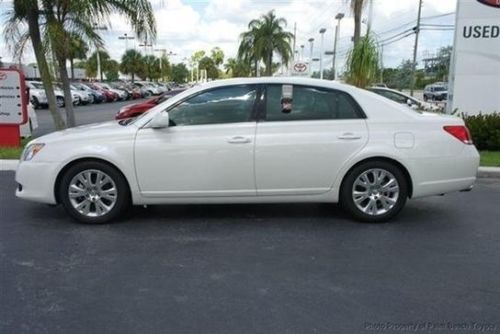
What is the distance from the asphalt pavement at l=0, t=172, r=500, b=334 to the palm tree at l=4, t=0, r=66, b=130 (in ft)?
17.6

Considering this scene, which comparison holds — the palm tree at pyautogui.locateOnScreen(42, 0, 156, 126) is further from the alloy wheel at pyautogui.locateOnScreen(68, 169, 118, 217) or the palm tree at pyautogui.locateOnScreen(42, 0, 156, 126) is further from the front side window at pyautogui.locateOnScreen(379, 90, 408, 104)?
the front side window at pyautogui.locateOnScreen(379, 90, 408, 104)

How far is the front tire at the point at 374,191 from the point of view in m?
5.28

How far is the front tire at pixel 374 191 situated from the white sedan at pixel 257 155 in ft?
0.04

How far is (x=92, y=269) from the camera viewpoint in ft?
13.4

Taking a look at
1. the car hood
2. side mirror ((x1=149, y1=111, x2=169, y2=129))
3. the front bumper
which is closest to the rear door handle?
side mirror ((x1=149, y1=111, x2=169, y2=129))

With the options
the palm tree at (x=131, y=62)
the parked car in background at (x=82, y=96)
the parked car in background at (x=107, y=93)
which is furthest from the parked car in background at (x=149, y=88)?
the parked car in background at (x=82, y=96)

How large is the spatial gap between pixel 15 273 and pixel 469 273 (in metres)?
3.71

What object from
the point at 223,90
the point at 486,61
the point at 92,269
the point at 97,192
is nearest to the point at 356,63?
the point at 486,61

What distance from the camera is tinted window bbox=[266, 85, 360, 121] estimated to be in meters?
5.25

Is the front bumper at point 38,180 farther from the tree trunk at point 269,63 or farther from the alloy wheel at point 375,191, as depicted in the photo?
the tree trunk at point 269,63

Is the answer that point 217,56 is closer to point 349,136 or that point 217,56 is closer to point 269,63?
point 269,63

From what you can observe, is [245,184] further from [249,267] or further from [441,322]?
[441,322]

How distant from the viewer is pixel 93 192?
5.21m

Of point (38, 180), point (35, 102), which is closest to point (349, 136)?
point (38, 180)
